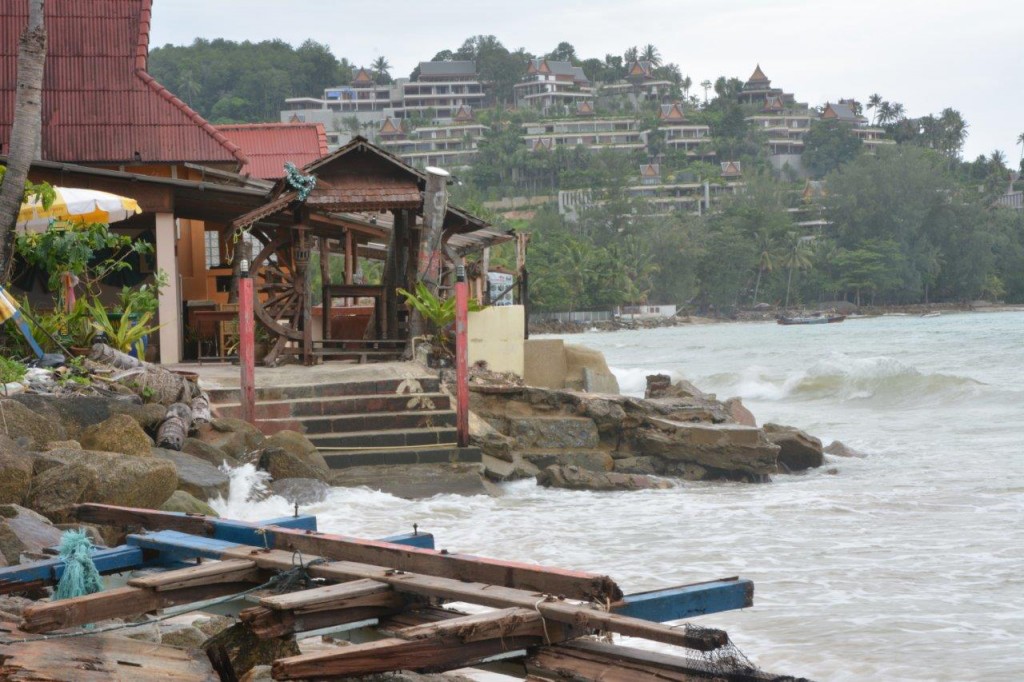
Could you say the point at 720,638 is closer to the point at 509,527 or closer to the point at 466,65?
the point at 509,527

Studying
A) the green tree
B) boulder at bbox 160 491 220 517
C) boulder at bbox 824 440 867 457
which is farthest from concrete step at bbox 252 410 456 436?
the green tree

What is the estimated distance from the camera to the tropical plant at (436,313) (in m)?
Answer: 15.9

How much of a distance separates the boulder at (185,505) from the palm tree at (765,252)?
101 metres

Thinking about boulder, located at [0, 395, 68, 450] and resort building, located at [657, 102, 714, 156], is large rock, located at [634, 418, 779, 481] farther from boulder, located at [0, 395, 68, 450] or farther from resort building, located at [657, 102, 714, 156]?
resort building, located at [657, 102, 714, 156]

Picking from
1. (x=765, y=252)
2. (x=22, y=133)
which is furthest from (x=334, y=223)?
(x=765, y=252)

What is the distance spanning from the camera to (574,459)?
14.7 m

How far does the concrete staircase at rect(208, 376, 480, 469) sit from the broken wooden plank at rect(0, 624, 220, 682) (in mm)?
7789

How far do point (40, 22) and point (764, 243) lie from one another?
3859 inches

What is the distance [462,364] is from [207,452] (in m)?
2.97

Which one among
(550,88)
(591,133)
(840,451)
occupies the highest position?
(550,88)

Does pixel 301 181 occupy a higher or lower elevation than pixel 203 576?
higher

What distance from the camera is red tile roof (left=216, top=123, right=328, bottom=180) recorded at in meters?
26.5

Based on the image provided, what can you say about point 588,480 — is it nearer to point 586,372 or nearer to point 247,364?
→ point 247,364

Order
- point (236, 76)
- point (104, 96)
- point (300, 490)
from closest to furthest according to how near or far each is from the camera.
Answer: point (300, 490) < point (104, 96) < point (236, 76)
